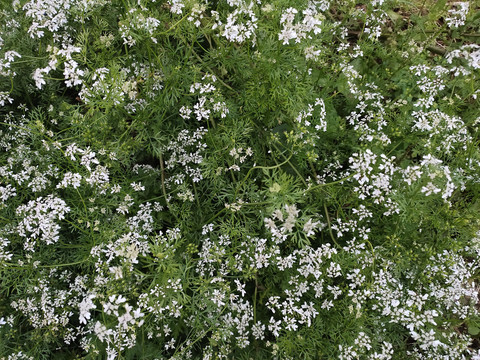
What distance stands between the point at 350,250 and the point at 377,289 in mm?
567

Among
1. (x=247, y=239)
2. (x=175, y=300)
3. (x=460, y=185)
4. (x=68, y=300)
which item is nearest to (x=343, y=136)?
(x=460, y=185)

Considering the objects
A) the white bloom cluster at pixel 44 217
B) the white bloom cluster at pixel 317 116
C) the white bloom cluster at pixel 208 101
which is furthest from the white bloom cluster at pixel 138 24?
the white bloom cluster at pixel 44 217

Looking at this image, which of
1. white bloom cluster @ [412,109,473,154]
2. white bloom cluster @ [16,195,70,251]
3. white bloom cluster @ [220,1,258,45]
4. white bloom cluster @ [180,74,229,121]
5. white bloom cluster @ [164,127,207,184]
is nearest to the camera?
white bloom cluster @ [220,1,258,45]

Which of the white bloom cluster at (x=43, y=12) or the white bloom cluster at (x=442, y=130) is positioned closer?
the white bloom cluster at (x=43, y=12)

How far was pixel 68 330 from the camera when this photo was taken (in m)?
4.28

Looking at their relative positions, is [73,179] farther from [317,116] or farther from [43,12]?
[317,116]

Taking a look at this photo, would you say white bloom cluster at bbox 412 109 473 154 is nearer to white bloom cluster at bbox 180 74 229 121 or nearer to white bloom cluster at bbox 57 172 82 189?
white bloom cluster at bbox 180 74 229 121

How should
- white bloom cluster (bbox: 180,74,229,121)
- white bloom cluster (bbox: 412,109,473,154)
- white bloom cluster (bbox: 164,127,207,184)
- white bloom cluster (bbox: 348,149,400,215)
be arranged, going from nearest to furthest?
white bloom cluster (bbox: 348,149,400,215)
white bloom cluster (bbox: 180,74,229,121)
white bloom cluster (bbox: 412,109,473,154)
white bloom cluster (bbox: 164,127,207,184)

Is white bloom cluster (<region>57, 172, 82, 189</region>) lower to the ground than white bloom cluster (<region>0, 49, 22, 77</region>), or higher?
lower

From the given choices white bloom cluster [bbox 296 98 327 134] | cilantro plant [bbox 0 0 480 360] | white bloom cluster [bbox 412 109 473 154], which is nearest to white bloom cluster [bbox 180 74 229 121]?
cilantro plant [bbox 0 0 480 360]

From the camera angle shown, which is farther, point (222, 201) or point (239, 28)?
point (222, 201)

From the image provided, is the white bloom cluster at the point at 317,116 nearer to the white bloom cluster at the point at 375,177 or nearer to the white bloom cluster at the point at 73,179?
the white bloom cluster at the point at 375,177

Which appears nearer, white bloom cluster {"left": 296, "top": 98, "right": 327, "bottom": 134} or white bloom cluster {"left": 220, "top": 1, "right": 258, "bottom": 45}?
white bloom cluster {"left": 220, "top": 1, "right": 258, "bottom": 45}

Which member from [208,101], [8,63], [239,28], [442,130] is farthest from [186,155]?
[442,130]
